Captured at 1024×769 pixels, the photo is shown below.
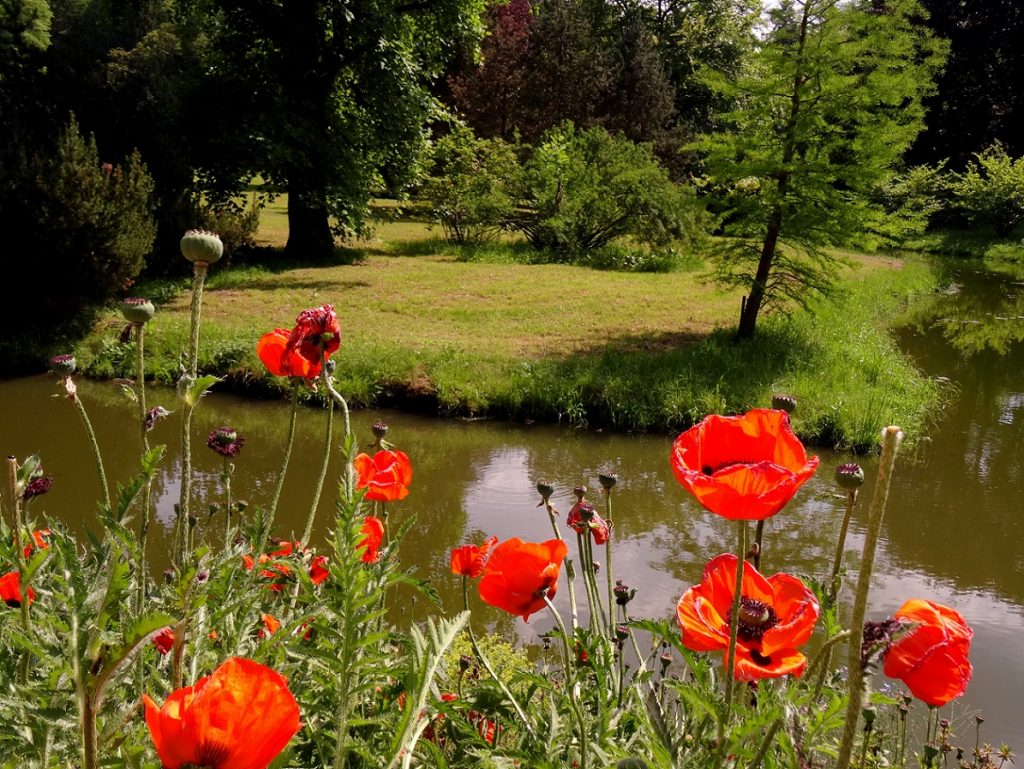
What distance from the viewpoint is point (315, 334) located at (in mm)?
1404

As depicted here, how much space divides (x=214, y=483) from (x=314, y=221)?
8.53m

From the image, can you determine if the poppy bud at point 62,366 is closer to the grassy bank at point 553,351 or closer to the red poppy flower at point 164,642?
the red poppy flower at point 164,642

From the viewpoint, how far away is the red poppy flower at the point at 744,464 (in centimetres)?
76

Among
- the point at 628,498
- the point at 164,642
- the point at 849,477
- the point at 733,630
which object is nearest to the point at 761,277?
the point at 628,498

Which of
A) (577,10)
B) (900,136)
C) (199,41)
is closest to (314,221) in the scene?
(199,41)

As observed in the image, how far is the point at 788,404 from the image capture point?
56.2 inches

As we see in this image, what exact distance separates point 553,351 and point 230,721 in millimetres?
7380

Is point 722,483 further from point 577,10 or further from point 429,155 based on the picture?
point 577,10

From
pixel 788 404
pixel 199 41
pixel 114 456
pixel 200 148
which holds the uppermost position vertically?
pixel 199 41

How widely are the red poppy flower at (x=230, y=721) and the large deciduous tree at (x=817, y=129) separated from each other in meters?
7.66

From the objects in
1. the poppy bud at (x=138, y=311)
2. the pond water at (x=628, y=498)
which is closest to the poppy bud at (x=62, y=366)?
the poppy bud at (x=138, y=311)

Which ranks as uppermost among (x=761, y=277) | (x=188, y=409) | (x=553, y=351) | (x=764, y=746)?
(x=188, y=409)

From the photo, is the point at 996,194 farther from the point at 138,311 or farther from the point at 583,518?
the point at 138,311

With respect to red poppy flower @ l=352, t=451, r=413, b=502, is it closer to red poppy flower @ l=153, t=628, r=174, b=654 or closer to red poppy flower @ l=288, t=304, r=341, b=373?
red poppy flower @ l=288, t=304, r=341, b=373
